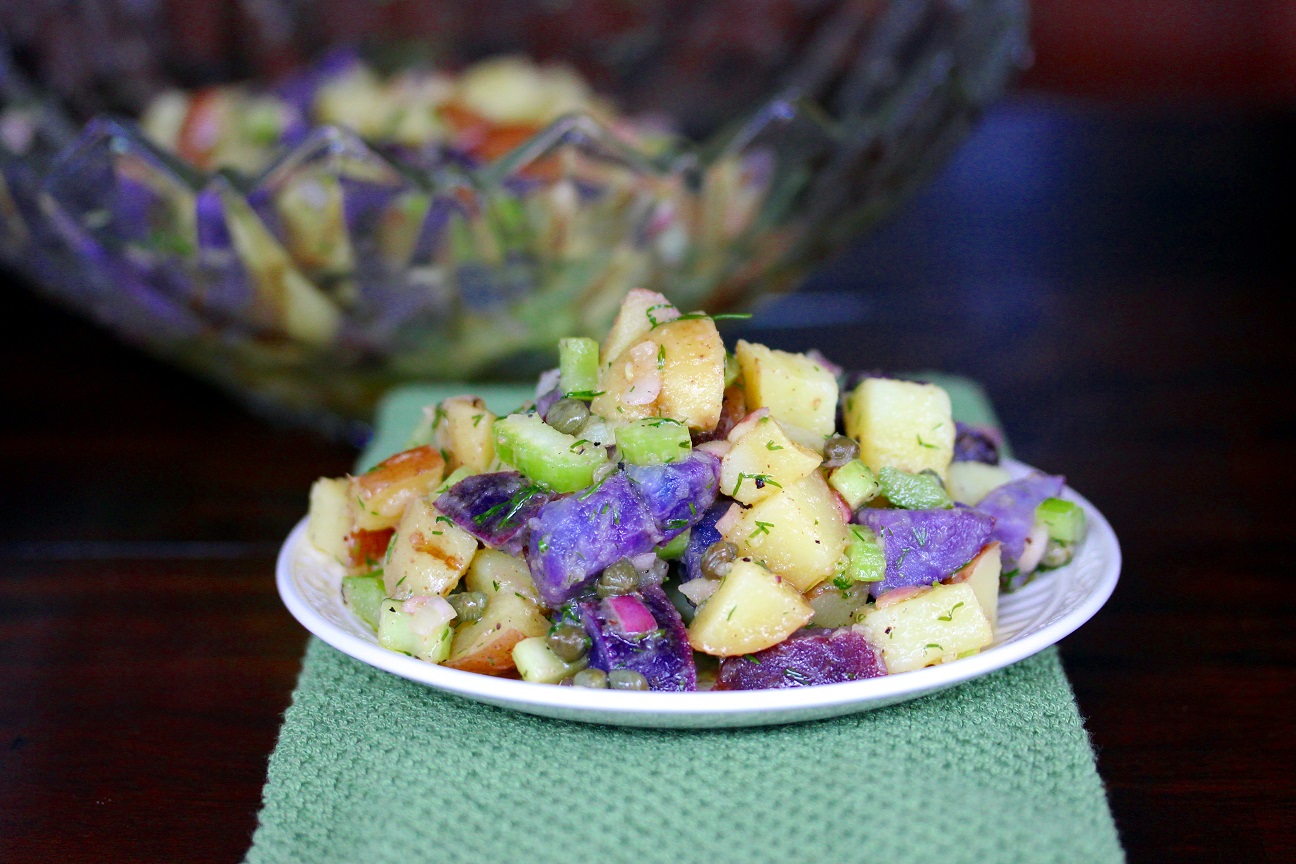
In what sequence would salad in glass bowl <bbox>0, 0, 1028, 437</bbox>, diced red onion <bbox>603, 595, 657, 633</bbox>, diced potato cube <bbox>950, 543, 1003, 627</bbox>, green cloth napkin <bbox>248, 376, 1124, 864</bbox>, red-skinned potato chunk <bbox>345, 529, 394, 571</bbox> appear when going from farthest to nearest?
salad in glass bowl <bbox>0, 0, 1028, 437</bbox> < red-skinned potato chunk <bbox>345, 529, 394, 571</bbox> < diced potato cube <bbox>950, 543, 1003, 627</bbox> < diced red onion <bbox>603, 595, 657, 633</bbox> < green cloth napkin <bbox>248, 376, 1124, 864</bbox>

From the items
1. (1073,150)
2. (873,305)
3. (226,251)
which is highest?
(226,251)

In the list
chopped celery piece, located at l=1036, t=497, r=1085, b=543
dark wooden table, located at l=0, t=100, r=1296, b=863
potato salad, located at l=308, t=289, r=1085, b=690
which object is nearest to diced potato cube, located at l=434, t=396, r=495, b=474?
potato salad, located at l=308, t=289, r=1085, b=690

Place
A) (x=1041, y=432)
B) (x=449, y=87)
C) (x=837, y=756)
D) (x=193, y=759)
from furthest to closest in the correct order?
1. (x=449, y=87)
2. (x=1041, y=432)
3. (x=193, y=759)
4. (x=837, y=756)

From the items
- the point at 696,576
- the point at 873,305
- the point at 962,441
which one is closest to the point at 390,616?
the point at 696,576

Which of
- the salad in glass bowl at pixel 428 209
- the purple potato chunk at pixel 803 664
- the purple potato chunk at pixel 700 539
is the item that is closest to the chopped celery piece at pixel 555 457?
the purple potato chunk at pixel 700 539

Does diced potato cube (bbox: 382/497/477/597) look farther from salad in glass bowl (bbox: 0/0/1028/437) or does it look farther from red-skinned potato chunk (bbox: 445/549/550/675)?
salad in glass bowl (bbox: 0/0/1028/437)

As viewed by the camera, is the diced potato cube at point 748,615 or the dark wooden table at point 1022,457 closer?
the diced potato cube at point 748,615

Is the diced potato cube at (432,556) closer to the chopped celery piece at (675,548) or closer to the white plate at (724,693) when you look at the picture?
the white plate at (724,693)

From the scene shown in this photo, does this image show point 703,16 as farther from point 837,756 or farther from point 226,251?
point 837,756
